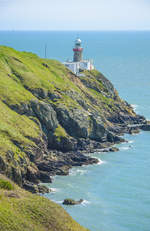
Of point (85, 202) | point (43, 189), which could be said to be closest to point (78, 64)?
point (43, 189)

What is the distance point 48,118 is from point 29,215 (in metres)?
41.2

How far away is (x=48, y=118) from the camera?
94312 mm

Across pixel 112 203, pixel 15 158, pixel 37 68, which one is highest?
pixel 37 68

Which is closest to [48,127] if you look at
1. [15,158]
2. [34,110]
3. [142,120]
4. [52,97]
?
[34,110]

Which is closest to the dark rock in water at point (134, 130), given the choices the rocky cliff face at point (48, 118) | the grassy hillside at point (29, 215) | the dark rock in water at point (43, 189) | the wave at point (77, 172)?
the rocky cliff face at point (48, 118)

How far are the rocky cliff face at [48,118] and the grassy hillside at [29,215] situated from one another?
15.4 m

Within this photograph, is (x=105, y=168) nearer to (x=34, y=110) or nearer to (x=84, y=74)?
(x=34, y=110)

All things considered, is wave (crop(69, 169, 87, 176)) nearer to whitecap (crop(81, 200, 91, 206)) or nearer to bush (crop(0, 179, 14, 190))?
whitecap (crop(81, 200, 91, 206))

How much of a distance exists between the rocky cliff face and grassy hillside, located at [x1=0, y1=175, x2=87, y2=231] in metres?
15.4

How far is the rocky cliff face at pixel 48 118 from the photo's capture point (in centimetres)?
8031

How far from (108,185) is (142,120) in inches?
1694

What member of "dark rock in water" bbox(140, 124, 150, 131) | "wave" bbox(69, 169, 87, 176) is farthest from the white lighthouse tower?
"wave" bbox(69, 169, 87, 176)

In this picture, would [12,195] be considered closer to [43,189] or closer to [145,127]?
[43,189]

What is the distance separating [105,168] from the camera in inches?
3482
